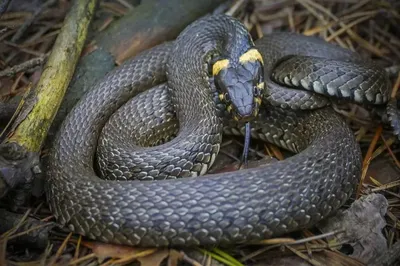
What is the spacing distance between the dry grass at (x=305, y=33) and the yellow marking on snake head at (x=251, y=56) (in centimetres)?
94

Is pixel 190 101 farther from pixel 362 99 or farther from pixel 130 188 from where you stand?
pixel 362 99

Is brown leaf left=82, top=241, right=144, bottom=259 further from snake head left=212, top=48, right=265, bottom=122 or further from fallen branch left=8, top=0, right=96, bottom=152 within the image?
snake head left=212, top=48, right=265, bottom=122

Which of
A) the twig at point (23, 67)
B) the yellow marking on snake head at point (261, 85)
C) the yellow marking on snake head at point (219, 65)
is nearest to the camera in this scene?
the twig at point (23, 67)

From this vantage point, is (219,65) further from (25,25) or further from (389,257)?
(389,257)

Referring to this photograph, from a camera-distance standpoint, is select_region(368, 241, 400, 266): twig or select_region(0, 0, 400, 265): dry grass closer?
select_region(368, 241, 400, 266): twig

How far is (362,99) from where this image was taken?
17.6ft

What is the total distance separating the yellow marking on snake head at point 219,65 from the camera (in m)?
5.66

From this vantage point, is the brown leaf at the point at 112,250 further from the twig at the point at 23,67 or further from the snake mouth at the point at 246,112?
the twig at the point at 23,67

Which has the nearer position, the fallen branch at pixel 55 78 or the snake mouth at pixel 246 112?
the fallen branch at pixel 55 78

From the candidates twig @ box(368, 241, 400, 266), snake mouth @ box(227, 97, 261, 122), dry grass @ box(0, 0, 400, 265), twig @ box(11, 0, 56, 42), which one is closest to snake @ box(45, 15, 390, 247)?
snake mouth @ box(227, 97, 261, 122)

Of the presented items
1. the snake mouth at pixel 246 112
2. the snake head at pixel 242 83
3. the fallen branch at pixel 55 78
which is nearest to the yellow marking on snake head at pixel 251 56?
the snake head at pixel 242 83

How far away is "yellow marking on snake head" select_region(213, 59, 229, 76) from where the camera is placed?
18.6 feet

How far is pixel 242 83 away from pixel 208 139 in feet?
2.44

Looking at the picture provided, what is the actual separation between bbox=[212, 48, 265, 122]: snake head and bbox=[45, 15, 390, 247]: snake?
0.04ft
